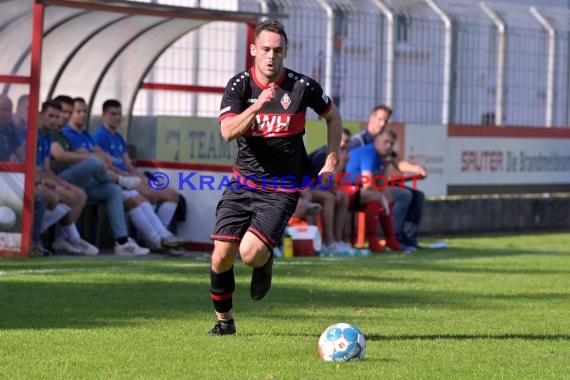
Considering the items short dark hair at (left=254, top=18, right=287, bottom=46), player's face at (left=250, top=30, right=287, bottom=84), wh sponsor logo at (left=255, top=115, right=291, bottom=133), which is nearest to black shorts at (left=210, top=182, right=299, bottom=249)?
wh sponsor logo at (left=255, top=115, right=291, bottom=133)

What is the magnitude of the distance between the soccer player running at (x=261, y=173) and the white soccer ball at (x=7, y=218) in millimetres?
6499

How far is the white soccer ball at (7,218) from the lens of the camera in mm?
15586

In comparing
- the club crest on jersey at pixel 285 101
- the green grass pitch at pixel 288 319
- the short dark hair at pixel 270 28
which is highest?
the short dark hair at pixel 270 28

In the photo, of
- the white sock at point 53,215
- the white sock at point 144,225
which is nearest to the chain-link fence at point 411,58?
the white sock at point 144,225

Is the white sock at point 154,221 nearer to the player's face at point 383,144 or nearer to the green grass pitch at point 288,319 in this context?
the green grass pitch at point 288,319

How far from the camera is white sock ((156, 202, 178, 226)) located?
Result: 58.6 feet

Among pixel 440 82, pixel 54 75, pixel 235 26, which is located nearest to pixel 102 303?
pixel 54 75

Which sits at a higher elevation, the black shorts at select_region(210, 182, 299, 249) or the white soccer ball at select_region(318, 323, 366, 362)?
the black shorts at select_region(210, 182, 299, 249)

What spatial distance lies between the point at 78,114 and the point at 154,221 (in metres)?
1.58

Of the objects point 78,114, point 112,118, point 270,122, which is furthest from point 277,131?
point 112,118

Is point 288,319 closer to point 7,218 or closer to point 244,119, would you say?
point 244,119

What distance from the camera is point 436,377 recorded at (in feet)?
25.5

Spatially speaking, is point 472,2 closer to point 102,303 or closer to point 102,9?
point 102,9

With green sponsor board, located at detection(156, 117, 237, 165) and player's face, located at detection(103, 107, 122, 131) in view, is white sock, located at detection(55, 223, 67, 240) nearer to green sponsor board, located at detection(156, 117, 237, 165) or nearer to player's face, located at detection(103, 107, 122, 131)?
player's face, located at detection(103, 107, 122, 131)
